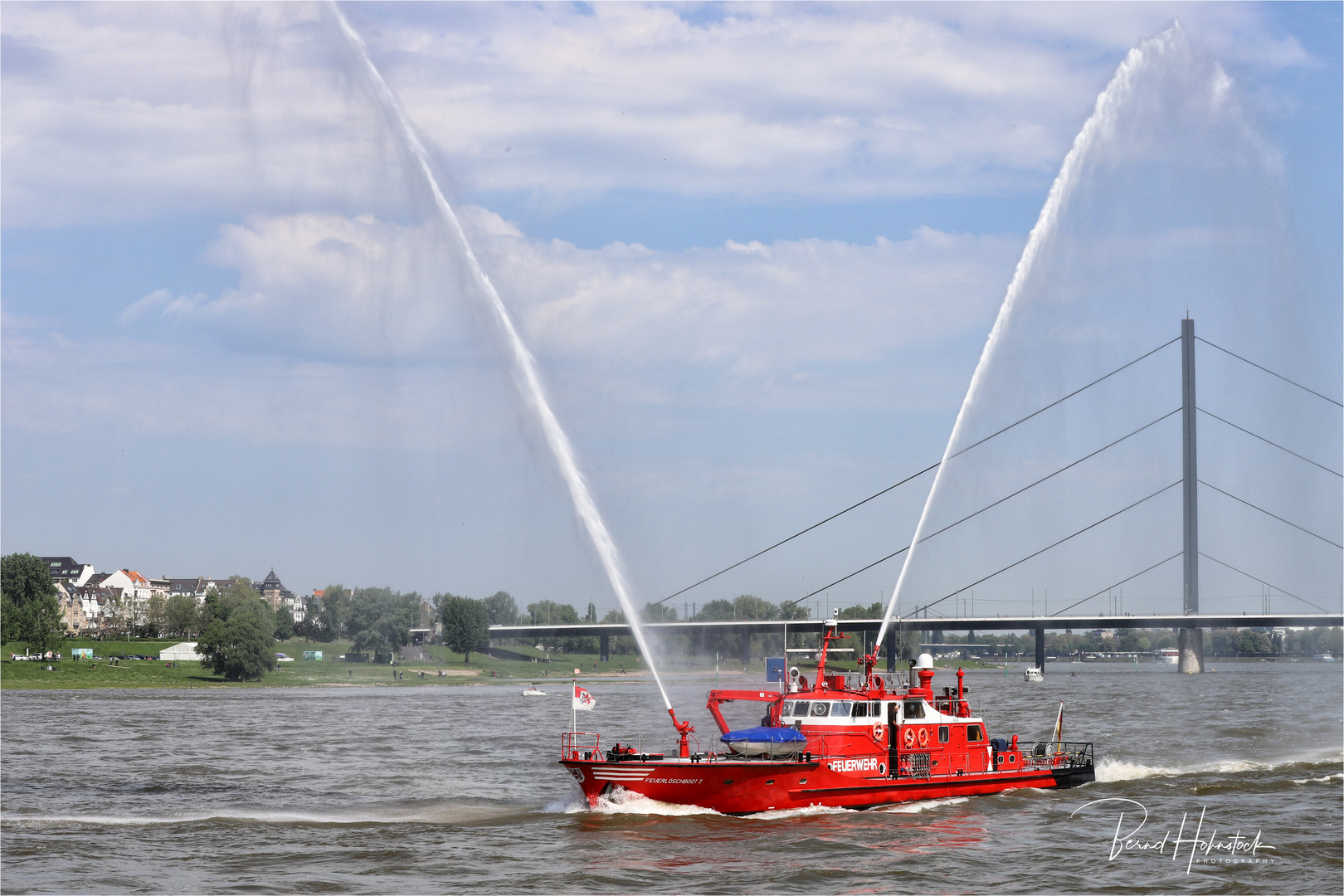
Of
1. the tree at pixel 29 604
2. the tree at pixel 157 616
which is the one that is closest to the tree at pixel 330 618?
the tree at pixel 157 616

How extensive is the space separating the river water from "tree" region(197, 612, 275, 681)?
183 ft

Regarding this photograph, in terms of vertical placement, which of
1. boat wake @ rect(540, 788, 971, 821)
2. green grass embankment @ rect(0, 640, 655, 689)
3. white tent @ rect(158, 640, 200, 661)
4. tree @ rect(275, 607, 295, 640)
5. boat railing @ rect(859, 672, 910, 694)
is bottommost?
green grass embankment @ rect(0, 640, 655, 689)

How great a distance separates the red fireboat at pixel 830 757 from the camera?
102 ft

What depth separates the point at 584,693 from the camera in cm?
3106

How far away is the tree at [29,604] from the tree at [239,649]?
2184 cm

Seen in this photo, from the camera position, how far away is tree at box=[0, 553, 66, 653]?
12494cm

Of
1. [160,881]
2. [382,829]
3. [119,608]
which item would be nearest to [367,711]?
[382,829]

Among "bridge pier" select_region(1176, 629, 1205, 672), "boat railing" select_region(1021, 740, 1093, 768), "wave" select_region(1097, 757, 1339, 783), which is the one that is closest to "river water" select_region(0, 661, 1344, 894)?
"wave" select_region(1097, 757, 1339, 783)

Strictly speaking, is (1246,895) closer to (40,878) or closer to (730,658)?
(40,878)

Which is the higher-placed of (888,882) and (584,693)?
(584,693)

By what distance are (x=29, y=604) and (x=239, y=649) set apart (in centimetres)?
2979

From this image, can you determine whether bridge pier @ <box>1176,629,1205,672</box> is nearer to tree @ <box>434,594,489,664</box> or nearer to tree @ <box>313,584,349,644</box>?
tree @ <box>434,594,489,664</box>

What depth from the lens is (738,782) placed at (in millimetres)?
31078

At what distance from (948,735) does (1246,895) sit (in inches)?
413
